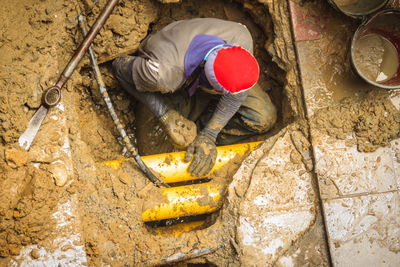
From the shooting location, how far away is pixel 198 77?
8.17 ft

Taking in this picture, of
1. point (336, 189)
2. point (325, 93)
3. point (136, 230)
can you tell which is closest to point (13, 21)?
point (136, 230)

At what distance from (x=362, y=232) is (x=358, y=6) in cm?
169

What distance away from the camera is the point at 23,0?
2111 mm

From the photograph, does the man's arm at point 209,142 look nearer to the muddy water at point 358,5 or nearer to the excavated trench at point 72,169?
the excavated trench at point 72,169

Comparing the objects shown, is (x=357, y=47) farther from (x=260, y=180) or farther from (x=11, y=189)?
(x=11, y=189)

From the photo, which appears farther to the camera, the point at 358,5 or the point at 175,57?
the point at 358,5

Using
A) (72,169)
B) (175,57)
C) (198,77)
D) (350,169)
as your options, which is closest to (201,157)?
(198,77)

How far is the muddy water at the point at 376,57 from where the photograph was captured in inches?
99.7

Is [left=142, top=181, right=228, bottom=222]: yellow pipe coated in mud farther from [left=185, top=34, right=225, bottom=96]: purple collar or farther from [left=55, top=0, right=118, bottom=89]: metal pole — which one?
[left=55, top=0, right=118, bottom=89]: metal pole

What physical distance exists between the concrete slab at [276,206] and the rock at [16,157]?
1.48 metres

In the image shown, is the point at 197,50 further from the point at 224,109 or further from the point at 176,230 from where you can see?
the point at 176,230

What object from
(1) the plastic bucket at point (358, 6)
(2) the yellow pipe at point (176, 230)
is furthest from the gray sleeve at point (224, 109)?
(1) the plastic bucket at point (358, 6)

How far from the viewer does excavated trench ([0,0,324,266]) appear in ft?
6.44

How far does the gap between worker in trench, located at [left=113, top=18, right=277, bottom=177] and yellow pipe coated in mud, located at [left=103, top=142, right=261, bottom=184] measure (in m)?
0.06
